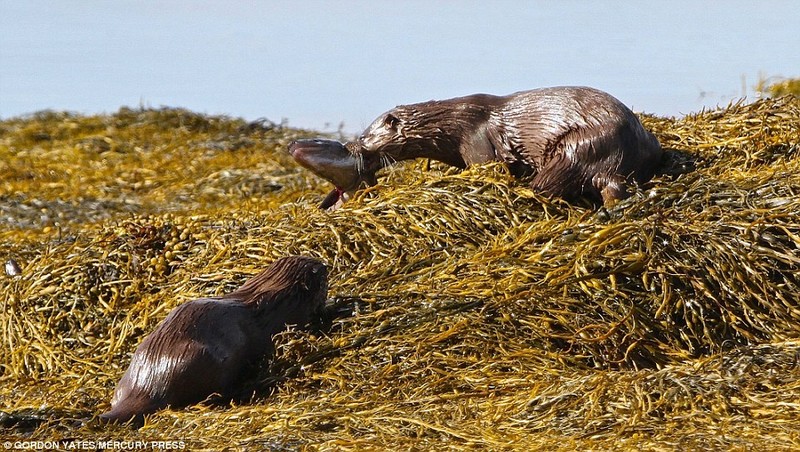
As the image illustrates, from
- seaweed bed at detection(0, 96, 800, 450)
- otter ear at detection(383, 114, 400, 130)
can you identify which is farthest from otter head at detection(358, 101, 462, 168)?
seaweed bed at detection(0, 96, 800, 450)

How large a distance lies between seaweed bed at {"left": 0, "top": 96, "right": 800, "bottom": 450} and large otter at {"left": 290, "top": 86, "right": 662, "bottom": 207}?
14 centimetres

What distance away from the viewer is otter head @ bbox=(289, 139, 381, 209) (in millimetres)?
6887

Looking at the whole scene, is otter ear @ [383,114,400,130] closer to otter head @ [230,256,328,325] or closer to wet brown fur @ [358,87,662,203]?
wet brown fur @ [358,87,662,203]

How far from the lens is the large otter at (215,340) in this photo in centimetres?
499

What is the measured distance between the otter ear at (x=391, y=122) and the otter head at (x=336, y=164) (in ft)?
0.66

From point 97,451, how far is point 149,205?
5291 millimetres

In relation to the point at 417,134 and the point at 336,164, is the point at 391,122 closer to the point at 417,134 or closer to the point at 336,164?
the point at 417,134

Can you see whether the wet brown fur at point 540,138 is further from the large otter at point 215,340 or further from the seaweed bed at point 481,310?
the large otter at point 215,340

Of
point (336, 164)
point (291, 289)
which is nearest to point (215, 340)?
point (291, 289)

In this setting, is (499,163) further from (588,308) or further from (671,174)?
(588,308)

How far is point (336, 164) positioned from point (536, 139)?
111 centimetres

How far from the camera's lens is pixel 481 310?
529cm

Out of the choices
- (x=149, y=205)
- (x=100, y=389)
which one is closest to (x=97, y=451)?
(x=100, y=389)

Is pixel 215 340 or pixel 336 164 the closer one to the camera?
pixel 215 340
